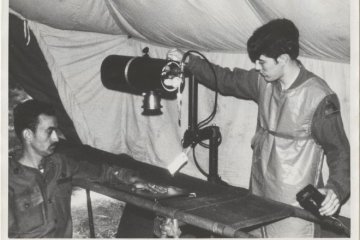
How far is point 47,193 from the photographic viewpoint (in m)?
2.58

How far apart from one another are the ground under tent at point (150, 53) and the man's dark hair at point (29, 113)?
121 cm

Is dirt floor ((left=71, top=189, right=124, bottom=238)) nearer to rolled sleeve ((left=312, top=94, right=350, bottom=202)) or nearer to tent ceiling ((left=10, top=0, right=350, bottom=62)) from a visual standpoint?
tent ceiling ((left=10, top=0, right=350, bottom=62))

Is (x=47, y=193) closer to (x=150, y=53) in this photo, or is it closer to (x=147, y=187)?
(x=147, y=187)

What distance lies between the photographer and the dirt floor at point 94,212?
4137 millimetres

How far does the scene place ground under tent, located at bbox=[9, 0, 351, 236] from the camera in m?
2.91

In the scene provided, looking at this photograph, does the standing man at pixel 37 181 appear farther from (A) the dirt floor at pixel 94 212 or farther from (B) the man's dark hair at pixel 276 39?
(A) the dirt floor at pixel 94 212

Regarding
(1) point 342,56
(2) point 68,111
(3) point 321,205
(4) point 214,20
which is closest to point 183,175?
(2) point 68,111

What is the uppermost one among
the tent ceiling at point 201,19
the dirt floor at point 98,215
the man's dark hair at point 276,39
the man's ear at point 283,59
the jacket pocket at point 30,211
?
the tent ceiling at point 201,19

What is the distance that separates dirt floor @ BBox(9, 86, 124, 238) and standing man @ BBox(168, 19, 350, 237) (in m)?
1.73

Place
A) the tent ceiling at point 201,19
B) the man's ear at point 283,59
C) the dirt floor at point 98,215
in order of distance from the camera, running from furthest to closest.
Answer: the dirt floor at point 98,215, the man's ear at point 283,59, the tent ceiling at point 201,19

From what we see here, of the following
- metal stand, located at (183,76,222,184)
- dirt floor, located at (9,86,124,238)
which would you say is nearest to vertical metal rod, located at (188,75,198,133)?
metal stand, located at (183,76,222,184)

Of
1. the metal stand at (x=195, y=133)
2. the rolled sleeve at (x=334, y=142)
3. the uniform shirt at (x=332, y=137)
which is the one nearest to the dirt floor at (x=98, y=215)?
the metal stand at (x=195, y=133)

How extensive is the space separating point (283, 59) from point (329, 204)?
0.85 m

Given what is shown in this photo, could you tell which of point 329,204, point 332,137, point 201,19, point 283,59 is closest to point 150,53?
point 201,19
